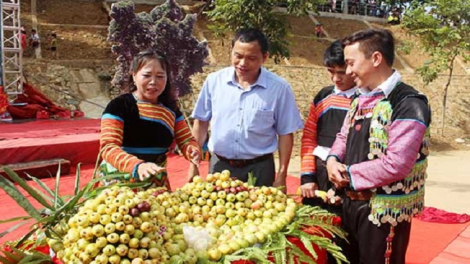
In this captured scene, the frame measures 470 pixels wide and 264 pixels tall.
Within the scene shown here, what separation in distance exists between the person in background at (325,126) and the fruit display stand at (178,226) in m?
0.26

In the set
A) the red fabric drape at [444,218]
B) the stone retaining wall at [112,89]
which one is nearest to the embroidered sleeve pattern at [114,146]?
the red fabric drape at [444,218]

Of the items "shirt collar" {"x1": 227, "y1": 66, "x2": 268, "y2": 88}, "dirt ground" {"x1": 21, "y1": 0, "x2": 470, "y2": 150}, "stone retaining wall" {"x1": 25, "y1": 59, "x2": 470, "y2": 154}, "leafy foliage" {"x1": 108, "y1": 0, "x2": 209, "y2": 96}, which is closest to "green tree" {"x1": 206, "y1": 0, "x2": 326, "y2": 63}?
"leafy foliage" {"x1": 108, "y1": 0, "x2": 209, "y2": 96}

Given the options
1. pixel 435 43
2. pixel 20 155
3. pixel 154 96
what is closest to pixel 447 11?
pixel 435 43

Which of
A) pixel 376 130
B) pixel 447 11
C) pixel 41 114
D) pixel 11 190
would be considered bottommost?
pixel 41 114

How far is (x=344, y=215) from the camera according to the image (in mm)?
2191

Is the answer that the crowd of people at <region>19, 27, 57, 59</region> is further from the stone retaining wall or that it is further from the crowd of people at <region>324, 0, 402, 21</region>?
the crowd of people at <region>324, 0, 402, 21</region>

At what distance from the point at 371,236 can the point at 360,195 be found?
0.19 m

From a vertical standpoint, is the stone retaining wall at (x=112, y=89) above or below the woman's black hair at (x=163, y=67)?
below

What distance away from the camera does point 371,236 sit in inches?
79.6

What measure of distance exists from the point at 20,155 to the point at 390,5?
84.4 feet

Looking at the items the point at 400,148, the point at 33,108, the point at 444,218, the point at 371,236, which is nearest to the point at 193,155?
the point at 371,236

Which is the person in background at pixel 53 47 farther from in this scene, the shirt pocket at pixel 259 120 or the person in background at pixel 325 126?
the person in background at pixel 325 126

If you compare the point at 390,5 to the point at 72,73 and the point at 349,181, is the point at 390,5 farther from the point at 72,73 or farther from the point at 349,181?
Answer: the point at 349,181

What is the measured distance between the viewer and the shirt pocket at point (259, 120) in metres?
2.77
